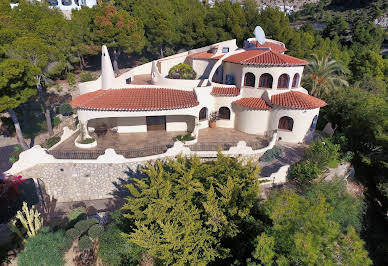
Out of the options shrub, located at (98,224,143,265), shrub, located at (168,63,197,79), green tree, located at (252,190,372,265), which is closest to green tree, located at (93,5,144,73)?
shrub, located at (168,63,197,79)

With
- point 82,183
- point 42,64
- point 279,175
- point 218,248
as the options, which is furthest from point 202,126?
point 42,64

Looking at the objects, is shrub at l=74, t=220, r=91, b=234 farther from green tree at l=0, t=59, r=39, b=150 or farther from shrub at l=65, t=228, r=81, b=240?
green tree at l=0, t=59, r=39, b=150

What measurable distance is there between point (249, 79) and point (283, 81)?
3.41m

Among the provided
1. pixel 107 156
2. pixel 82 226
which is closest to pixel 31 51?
pixel 107 156

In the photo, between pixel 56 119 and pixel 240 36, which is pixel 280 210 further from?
pixel 240 36

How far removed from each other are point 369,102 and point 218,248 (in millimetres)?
21121

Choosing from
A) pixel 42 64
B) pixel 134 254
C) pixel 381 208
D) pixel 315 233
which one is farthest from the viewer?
pixel 42 64

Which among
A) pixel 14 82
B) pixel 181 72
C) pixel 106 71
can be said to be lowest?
pixel 14 82

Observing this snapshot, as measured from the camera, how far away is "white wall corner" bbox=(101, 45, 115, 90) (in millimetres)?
22203

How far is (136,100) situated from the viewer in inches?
832

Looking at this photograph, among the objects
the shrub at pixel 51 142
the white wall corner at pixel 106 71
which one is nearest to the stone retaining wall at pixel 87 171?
the shrub at pixel 51 142

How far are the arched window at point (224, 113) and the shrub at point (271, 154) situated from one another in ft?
20.6

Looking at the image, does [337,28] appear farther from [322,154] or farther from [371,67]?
[322,154]

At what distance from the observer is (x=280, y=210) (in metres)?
9.80
